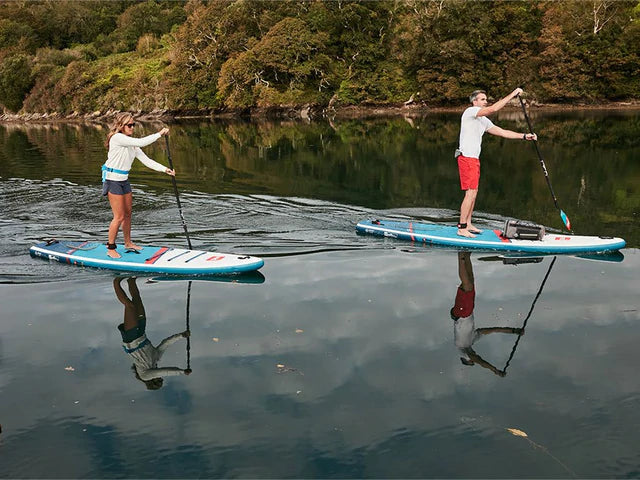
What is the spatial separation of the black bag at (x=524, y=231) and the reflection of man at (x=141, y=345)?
18.5ft

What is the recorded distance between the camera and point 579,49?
5166cm

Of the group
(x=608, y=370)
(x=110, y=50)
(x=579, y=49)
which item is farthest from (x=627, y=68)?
→ (x=110, y=50)

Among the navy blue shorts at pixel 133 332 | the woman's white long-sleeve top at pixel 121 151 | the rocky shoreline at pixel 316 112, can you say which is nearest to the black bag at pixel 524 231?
the woman's white long-sleeve top at pixel 121 151

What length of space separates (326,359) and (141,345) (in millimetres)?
2015

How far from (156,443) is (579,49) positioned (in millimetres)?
55090

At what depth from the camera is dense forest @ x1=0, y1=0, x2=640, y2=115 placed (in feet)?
169

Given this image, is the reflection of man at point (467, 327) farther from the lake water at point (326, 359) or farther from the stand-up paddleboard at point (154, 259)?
the stand-up paddleboard at point (154, 259)

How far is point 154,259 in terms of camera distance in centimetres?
919

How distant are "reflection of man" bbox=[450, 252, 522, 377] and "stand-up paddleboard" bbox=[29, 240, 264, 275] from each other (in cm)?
289

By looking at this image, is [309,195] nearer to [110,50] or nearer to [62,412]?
[62,412]

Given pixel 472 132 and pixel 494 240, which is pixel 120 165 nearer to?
pixel 472 132

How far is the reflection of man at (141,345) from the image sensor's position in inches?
232

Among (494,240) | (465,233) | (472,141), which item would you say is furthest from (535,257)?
(472,141)

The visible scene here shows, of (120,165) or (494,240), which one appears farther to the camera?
(494,240)
